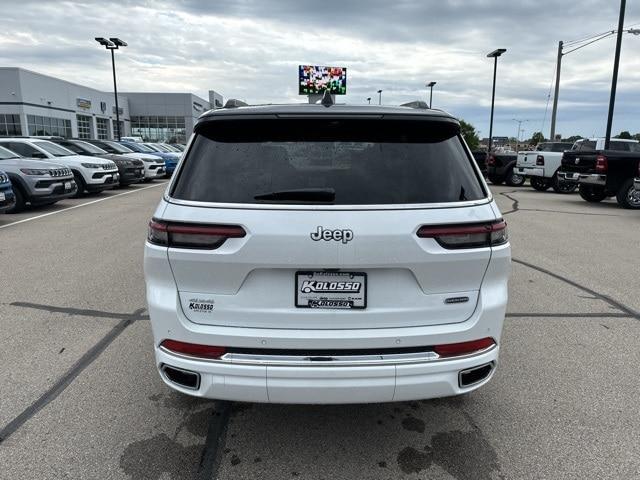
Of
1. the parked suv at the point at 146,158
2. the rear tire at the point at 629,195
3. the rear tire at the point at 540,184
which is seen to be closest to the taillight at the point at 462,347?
the rear tire at the point at 629,195

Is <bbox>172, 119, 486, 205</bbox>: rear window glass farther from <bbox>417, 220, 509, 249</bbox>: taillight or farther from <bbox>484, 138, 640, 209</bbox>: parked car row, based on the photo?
<bbox>484, 138, 640, 209</bbox>: parked car row

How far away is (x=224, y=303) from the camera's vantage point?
8.05ft

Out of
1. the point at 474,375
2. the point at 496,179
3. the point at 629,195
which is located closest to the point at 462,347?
the point at 474,375

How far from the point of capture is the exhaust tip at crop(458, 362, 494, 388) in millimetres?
Answer: 2514

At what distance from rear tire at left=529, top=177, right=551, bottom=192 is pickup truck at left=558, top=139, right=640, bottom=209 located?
373 cm

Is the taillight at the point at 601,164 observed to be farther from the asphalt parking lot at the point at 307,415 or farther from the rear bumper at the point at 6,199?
the rear bumper at the point at 6,199

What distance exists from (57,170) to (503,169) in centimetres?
1597

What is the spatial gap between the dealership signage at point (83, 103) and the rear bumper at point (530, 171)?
59753 mm

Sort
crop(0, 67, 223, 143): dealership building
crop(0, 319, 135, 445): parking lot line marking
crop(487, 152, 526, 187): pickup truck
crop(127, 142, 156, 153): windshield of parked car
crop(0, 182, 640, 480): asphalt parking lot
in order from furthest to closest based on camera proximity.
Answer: crop(0, 67, 223, 143): dealership building → crop(127, 142, 156, 153): windshield of parked car → crop(487, 152, 526, 187): pickup truck → crop(0, 319, 135, 445): parking lot line marking → crop(0, 182, 640, 480): asphalt parking lot

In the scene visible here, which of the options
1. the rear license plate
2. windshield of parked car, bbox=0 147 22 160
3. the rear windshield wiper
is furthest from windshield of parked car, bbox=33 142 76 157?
the rear license plate

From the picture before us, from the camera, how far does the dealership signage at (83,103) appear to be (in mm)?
63125

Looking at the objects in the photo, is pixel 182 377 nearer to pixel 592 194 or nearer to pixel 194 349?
pixel 194 349

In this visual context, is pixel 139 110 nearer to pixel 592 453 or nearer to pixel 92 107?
pixel 92 107

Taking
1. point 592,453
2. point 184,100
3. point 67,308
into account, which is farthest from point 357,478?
point 184,100
